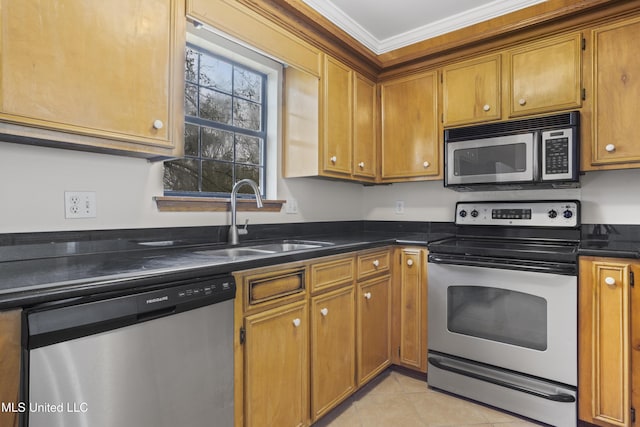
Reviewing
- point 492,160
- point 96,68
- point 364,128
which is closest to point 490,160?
point 492,160

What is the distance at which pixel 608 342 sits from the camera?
172 cm

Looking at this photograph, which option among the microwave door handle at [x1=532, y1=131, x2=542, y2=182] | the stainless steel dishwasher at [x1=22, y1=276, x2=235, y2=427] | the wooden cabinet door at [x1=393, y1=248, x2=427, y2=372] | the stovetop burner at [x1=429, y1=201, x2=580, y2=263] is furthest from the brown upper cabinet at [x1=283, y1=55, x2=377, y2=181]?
the stainless steel dishwasher at [x1=22, y1=276, x2=235, y2=427]

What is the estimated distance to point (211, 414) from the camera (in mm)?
1252

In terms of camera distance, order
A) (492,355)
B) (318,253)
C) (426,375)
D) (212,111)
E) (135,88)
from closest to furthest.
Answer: (135,88), (318,253), (492,355), (212,111), (426,375)

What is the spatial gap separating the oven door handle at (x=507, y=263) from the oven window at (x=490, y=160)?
0.63 m

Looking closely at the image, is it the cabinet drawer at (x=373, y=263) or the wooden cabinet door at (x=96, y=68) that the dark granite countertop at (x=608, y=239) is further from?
the wooden cabinet door at (x=96, y=68)

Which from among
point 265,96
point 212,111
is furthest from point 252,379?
point 265,96

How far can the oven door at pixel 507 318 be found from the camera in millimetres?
1800

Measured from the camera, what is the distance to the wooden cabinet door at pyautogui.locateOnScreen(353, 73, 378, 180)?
2635mm

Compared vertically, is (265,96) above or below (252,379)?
above

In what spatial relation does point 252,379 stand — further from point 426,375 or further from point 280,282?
point 426,375

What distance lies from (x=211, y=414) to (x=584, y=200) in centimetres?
250

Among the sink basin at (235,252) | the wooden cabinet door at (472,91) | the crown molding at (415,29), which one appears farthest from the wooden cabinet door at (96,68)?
the wooden cabinet door at (472,91)

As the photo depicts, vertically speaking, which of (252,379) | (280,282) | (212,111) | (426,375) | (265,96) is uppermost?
(265,96)
